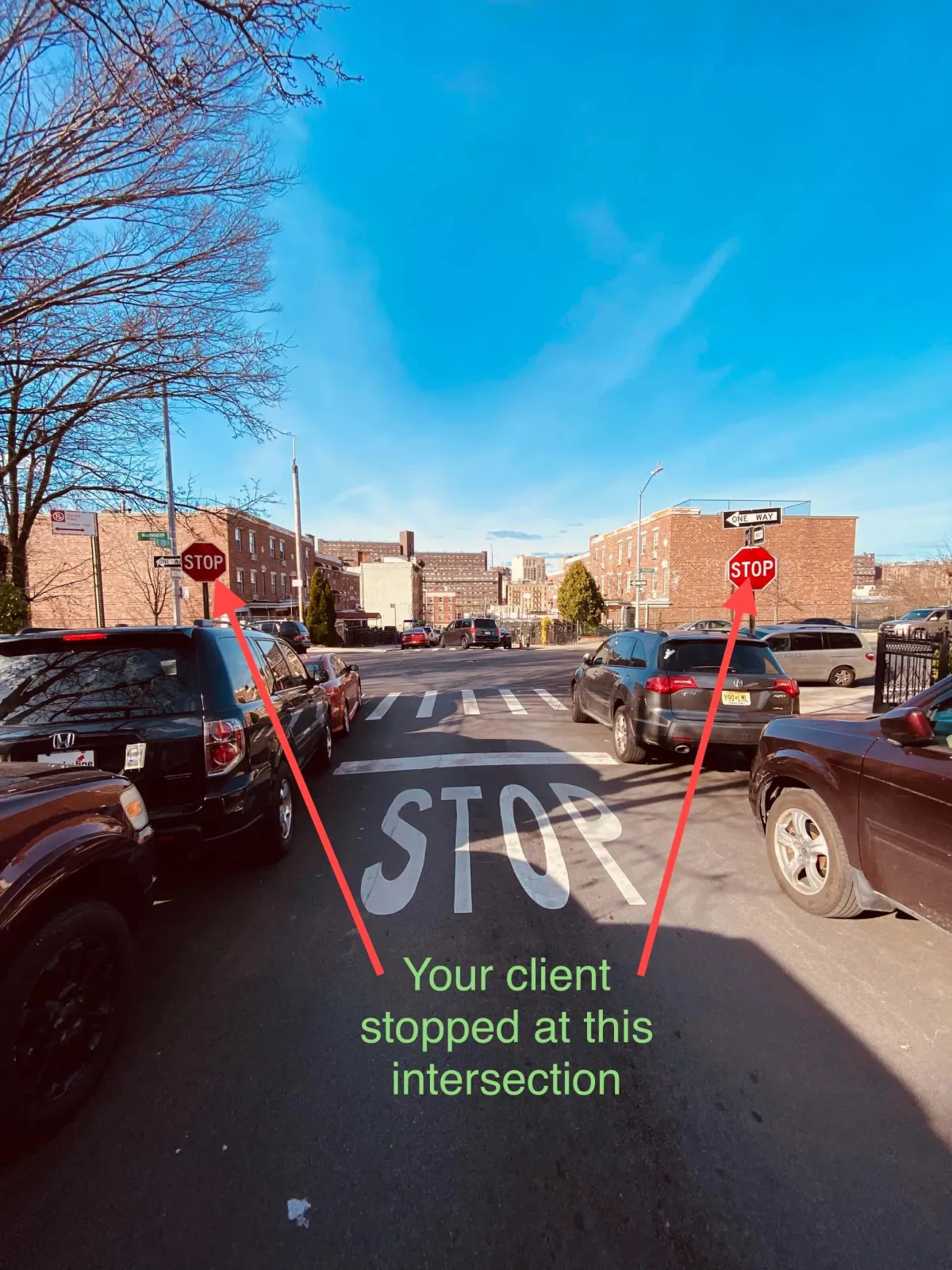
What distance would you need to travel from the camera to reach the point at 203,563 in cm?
1338

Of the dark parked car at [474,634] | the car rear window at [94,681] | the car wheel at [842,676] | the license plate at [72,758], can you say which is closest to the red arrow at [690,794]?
the car rear window at [94,681]

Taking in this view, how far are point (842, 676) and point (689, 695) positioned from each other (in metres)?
10.8

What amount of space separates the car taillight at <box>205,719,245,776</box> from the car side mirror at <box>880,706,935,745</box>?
3750 mm

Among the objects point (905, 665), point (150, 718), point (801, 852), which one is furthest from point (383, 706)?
point (905, 665)

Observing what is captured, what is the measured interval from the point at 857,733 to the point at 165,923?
4.43m

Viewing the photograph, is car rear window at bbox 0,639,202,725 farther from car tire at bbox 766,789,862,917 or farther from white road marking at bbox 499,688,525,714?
white road marking at bbox 499,688,525,714

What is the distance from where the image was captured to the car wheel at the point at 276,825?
422cm

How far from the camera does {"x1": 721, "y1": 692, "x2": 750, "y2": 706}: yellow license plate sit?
647cm

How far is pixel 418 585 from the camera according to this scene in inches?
3757

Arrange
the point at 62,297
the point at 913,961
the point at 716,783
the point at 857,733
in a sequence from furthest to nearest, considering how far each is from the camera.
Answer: the point at 62,297
the point at 716,783
the point at 857,733
the point at 913,961

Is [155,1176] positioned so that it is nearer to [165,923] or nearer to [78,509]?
[165,923]

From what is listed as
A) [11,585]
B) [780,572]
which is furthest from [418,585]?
[11,585]

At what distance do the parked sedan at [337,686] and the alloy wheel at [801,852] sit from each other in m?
4.96

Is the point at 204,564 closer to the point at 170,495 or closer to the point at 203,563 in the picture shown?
the point at 203,563
